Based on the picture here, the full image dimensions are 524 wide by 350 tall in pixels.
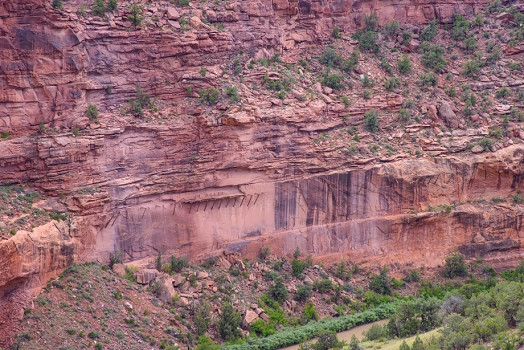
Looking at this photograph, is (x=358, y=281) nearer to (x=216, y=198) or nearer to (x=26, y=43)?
(x=216, y=198)

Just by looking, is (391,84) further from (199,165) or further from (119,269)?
(119,269)

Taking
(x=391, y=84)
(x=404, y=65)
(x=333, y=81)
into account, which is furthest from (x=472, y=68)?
(x=333, y=81)

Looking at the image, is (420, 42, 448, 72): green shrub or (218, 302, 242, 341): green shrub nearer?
(218, 302, 242, 341): green shrub

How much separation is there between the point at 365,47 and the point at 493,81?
828 cm

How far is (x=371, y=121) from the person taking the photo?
56438 mm

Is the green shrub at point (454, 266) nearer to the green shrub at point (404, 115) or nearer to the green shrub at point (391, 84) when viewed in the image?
the green shrub at point (404, 115)

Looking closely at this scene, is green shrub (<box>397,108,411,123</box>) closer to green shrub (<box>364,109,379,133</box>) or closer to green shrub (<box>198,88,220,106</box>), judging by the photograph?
green shrub (<box>364,109,379,133</box>)

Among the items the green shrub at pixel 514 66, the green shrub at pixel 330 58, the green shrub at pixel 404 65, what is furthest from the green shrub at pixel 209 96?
the green shrub at pixel 514 66

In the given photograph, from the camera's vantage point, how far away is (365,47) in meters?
61.4

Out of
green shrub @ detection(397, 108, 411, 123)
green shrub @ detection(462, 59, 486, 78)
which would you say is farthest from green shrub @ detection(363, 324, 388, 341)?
green shrub @ detection(462, 59, 486, 78)

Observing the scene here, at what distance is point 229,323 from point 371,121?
51.4 feet

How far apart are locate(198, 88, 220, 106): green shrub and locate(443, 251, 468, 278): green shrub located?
16.1 meters

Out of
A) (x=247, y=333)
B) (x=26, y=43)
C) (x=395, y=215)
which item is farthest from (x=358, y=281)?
(x=26, y=43)

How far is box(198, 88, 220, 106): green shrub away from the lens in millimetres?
51594
